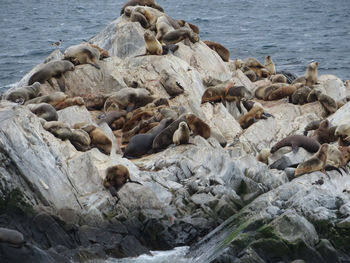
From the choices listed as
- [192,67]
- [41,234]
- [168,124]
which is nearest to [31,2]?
[192,67]

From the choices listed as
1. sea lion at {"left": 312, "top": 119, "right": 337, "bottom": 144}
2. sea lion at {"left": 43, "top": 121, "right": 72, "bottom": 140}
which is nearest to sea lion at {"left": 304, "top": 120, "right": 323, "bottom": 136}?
sea lion at {"left": 312, "top": 119, "right": 337, "bottom": 144}

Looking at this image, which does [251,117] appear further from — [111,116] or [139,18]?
[139,18]

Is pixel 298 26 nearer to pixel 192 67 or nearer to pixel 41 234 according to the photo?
pixel 192 67

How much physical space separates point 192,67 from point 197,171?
26.3 feet

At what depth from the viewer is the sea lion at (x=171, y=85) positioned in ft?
65.9

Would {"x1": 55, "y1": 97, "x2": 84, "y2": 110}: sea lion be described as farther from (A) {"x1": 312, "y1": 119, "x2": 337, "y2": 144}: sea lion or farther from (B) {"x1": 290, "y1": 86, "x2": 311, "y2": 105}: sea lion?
(B) {"x1": 290, "y1": 86, "x2": 311, "y2": 105}: sea lion

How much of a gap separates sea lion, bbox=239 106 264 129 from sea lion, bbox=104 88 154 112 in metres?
2.74

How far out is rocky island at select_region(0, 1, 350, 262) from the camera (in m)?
11.6

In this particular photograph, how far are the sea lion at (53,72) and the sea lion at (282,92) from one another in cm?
682

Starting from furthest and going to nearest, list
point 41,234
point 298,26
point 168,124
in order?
point 298,26, point 168,124, point 41,234

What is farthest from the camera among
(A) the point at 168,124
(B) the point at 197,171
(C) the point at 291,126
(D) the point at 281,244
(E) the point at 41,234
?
(C) the point at 291,126

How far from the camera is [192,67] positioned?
21750 mm

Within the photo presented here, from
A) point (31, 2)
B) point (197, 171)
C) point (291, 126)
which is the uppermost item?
point (197, 171)

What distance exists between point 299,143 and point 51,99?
6.77m
